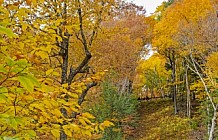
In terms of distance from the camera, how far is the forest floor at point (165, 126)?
717 inches

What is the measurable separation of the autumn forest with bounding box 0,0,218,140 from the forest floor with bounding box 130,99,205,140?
6 cm

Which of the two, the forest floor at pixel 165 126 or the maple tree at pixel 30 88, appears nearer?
the maple tree at pixel 30 88

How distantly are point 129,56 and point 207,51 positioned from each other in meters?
7.27

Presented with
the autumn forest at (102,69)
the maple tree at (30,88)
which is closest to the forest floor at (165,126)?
the autumn forest at (102,69)

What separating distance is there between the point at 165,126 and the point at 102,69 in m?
11.4

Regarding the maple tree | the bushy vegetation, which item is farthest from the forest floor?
the maple tree

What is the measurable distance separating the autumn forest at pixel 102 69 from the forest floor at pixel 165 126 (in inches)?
2.5

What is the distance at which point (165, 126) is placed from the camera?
791 inches

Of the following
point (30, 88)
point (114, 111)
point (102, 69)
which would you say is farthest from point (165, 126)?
point (30, 88)

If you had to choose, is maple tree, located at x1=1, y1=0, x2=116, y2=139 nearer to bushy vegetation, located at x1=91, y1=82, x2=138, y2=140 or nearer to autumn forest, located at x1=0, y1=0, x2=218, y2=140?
autumn forest, located at x1=0, y1=0, x2=218, y2=140

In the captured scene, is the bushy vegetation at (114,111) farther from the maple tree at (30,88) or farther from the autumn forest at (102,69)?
the maple tree at (30,88)

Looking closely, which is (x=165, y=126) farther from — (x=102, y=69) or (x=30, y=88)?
(x=30, y=88)

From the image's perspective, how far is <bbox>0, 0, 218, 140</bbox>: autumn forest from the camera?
5.96ft

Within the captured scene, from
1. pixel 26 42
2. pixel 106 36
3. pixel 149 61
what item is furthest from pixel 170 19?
pixel 26 42
